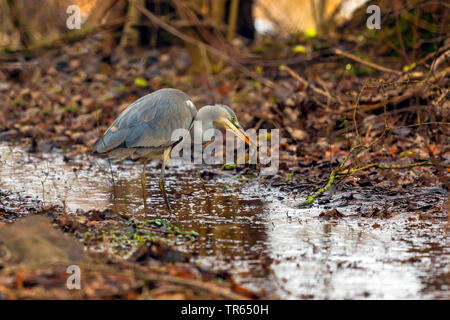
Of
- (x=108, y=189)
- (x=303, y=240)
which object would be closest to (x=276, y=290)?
(x=303, y=240)

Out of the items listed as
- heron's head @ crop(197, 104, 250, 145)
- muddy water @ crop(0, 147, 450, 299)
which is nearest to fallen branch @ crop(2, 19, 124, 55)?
muddy water @ crop(0, 147, 450, 299)

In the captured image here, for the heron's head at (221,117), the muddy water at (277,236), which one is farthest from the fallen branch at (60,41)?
the heron's head at (221,117)

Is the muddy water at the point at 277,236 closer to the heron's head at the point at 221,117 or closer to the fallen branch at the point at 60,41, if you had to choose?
the heron's head at the point at 221,117

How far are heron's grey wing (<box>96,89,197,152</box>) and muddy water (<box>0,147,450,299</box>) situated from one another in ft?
1.91

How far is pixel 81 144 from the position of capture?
10.1m

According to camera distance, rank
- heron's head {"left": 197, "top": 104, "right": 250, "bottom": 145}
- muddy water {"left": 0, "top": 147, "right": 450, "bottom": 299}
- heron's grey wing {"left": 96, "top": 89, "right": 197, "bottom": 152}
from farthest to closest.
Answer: heron's head {"left": 197, "top": 104, "right": 250, "bottom": 145} < heron's grey wing {"left": 96, "top": 89, "right": 197, "bottom": 152} < muddy water {"left": 0, "top": 147, "right": 450, "bottom": 299}

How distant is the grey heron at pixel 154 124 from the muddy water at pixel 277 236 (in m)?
0.48

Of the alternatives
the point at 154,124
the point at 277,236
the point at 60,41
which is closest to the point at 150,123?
the point at 154,124

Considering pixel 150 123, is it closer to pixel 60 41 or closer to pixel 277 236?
pixel 277 236

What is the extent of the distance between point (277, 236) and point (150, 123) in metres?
2.31

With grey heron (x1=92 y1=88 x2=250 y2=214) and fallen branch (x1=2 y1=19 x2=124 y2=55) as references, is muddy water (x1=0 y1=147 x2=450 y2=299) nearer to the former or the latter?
grey heron (x1=92 y1=88 x2=250 y2=214)

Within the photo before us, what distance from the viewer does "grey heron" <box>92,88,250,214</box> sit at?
22.2 feet

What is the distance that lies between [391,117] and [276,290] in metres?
5.05
